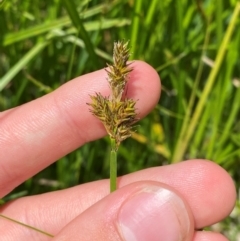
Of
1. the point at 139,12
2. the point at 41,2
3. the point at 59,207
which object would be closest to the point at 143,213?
the point at 59,207

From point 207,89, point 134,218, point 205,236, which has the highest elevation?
point 207,89

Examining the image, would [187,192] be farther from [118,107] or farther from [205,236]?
[118,107]

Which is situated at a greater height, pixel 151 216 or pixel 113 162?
pixel 113 162

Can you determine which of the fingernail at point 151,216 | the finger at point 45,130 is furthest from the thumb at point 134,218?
the finger at point 45,130

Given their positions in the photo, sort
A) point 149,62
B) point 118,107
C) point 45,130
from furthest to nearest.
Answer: point 149,62
point 45,130
point 118,107

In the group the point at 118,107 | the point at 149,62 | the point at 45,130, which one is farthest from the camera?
the point at 149,62

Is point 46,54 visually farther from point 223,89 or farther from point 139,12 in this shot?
point 223,89

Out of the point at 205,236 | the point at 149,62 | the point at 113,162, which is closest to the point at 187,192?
the point at 205,236
